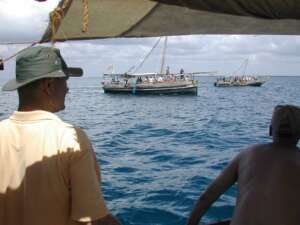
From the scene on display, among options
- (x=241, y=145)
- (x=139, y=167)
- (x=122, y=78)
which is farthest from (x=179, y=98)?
(x=139, y=167)

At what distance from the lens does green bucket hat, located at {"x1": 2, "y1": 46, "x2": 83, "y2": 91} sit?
1963 mm

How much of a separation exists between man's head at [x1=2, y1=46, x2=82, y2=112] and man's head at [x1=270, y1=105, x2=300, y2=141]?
1428 millimetres

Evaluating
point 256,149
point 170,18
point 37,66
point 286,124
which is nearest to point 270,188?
point 256,149

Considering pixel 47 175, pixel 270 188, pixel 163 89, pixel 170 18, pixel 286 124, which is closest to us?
pixel 47 175

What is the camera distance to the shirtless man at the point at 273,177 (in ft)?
8.45

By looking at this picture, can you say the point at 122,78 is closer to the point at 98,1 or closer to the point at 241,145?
the point at 241,145

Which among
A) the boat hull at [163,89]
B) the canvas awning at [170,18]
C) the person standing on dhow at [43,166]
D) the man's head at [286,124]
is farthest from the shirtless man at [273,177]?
the boat hull at [163,89]

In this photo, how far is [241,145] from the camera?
17.3 metres

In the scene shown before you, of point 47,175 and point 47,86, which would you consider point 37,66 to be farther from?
point 47,175

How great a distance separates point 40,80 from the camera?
6.44 feet

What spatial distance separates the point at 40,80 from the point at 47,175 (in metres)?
0.42

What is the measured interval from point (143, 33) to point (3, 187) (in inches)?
98.1

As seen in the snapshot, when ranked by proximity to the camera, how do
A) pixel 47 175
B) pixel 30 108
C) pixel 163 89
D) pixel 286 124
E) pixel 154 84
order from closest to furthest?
pixel 47 175 → pixel 30 108 → pixel 286 124 → pixel 163 89 → pixel 154 84

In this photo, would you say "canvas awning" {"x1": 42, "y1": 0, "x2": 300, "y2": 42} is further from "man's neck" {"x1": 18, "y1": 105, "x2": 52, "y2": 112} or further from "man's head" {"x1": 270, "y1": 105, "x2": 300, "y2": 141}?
"man's neck" {"x1": 18, "y1": 105, "x2": 52, "y2": 112}
